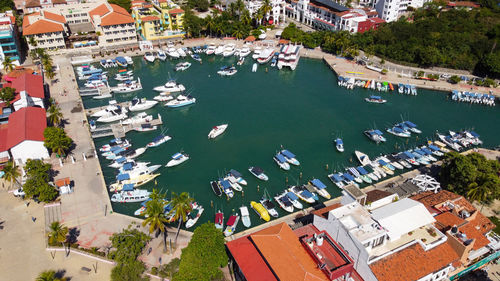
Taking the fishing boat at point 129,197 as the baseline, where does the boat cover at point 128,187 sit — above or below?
above

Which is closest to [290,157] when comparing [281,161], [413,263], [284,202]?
[281,161]

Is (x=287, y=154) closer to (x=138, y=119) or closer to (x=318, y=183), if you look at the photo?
(x=318, y=183)

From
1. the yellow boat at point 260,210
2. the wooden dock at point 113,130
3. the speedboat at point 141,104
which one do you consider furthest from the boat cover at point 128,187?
the speedboat at point 141,104

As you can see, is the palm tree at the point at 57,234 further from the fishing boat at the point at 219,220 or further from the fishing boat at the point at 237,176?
the fishing boat at the point at 237,176

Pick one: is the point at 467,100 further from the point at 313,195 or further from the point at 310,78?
the point at 313,195

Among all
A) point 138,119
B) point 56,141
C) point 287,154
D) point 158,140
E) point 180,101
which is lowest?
point 287,154

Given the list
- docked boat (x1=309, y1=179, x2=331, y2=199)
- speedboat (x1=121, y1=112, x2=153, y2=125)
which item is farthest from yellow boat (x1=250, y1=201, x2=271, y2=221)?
speedboat (x1=121, y1=112, x2=153, y2=125)
